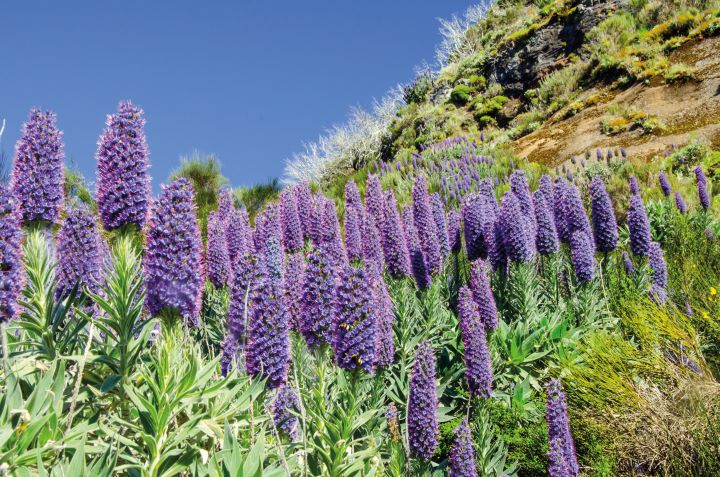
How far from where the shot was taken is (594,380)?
463cm

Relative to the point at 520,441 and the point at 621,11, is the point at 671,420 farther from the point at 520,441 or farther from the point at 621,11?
the point at 621,11

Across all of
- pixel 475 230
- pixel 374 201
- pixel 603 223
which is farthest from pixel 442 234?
pixel 603 223

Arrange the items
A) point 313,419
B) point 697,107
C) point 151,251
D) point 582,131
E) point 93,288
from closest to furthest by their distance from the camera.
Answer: point 151,251 < point 313,419 < point 93,288 < point 697,107 < point 582,131

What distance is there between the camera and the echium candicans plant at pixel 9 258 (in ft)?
6.87

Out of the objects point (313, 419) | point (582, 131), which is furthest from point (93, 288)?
point (582, 131)

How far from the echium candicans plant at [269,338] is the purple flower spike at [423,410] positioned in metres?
0.85

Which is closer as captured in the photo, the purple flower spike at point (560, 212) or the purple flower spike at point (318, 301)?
the purple flower spike at point (318, 301)

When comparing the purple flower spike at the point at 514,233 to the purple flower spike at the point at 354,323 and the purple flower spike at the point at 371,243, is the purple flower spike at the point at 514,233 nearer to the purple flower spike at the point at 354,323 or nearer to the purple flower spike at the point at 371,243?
the purple flower spike at the point at 371,243

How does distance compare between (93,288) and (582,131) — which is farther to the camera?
(582,131)

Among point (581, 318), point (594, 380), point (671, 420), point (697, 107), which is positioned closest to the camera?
point (671, 420)

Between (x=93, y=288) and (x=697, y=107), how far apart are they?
55.0ft

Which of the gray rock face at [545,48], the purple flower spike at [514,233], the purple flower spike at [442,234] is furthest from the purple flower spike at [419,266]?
the gray rock face at [545,48]

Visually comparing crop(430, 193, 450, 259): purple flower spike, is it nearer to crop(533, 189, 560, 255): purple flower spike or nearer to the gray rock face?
crop(533, 189, 560, 255): purple flower spike

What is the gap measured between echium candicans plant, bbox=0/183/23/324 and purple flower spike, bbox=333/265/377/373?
55.4 inches
